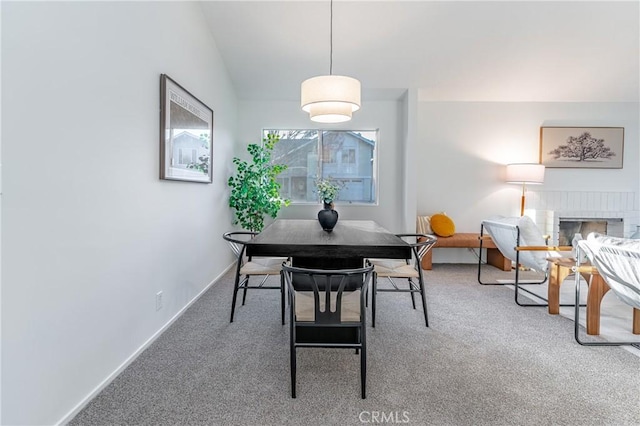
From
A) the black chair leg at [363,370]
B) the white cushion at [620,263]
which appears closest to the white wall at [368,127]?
the white cushion at [620,263]

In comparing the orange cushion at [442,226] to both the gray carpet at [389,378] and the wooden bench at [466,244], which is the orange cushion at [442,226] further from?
the gray carpet at [389,378]

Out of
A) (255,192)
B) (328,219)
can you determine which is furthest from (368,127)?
(328,219)

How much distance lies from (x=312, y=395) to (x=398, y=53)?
3899 mm

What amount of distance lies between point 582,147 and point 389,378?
5147 mm

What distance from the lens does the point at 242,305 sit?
10.6ft

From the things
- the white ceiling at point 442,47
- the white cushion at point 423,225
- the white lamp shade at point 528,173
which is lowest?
the white cushion at point 423,225

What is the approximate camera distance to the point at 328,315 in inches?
70.7

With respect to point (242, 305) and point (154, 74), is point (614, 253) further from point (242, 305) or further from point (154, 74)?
point (154, 74)

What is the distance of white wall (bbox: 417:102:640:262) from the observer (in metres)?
5.23

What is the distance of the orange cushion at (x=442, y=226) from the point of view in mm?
4789

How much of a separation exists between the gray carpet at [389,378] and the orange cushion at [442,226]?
6.26 feet

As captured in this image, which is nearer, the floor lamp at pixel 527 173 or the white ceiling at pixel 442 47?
the white ceiling at pixel 442 47

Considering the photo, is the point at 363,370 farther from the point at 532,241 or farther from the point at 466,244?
the point at 466,244

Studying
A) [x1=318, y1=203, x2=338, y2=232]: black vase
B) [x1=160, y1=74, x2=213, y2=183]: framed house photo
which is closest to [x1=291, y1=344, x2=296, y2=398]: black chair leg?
[x1=318, y1=203, x2=338, y2=232]: black vase
